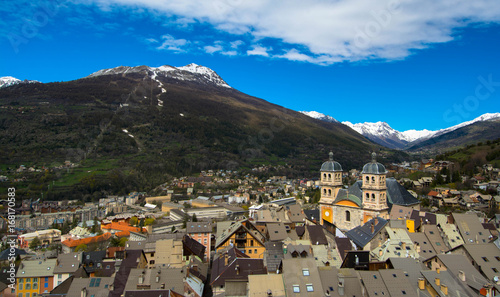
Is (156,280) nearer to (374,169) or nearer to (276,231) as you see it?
(276,231)

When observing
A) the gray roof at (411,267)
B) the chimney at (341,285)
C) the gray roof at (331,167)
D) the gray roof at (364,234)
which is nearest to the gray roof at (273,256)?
the chimney at (341,285)

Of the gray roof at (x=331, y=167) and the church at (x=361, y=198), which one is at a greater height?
the gray roof at (x=331, y=167)

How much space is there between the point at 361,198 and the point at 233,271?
84.0ft

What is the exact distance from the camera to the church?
5047cm

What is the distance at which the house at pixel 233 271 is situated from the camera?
33562 millimetres

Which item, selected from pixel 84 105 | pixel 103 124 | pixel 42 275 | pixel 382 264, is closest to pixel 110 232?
pixel 42 275

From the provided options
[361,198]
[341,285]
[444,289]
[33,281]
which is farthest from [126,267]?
[361,198]

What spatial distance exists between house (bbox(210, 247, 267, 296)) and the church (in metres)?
21.1

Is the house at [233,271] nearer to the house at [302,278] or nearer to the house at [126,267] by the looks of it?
the house at [302,278]

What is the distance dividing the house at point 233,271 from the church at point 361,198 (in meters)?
21.1

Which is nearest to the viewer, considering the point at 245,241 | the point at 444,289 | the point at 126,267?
the point at 444,289

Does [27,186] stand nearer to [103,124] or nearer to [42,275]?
[103,124]

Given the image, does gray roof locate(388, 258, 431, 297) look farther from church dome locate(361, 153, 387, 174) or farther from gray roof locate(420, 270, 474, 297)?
church dome locate(361, 153, 387, 174)

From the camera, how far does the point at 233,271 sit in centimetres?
3434
